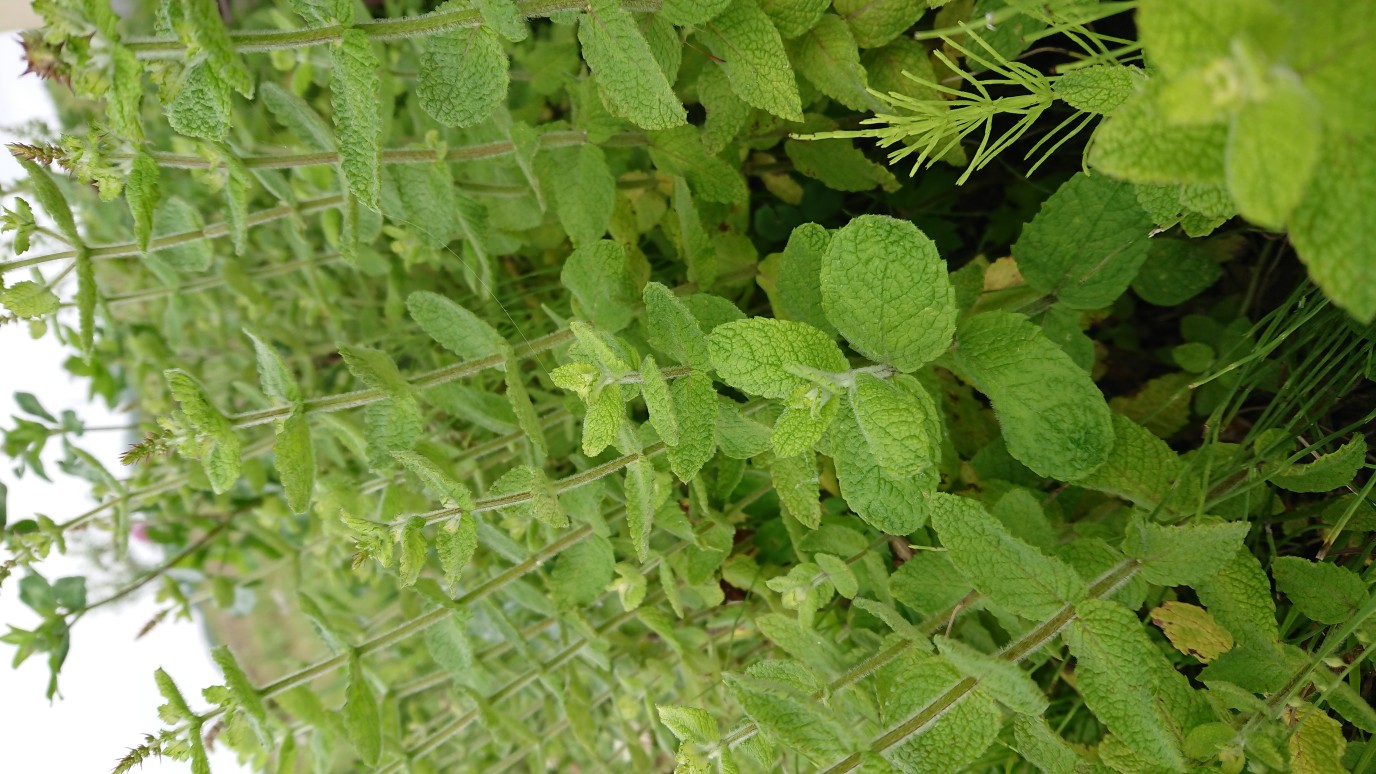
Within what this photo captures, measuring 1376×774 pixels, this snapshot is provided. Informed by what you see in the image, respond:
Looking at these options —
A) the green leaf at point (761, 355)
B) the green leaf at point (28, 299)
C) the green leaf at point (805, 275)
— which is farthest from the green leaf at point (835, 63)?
the green leaf at point (28, 299)

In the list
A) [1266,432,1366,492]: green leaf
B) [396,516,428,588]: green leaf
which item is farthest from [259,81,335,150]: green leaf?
[1266,432,1366,492]: green leaf

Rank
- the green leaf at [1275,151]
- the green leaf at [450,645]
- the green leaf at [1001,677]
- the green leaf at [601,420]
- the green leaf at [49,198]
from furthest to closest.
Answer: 1. the green leaf at [450,645]
2. the green leaf at [49,198]
3. the green leaf at [601,420]
4. the green leaf at [1001,677]
5. the green leaf at [1275,151]

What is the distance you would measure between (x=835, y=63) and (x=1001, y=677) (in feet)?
1.45

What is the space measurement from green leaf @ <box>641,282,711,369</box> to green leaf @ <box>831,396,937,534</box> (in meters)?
0.10

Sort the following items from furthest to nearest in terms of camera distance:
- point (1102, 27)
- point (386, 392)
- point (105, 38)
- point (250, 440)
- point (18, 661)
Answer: point (250, 440) → point (18, 661) → point (1102, 27) → point (386, 392) → point (105, 38)

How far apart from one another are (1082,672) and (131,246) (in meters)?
0.86

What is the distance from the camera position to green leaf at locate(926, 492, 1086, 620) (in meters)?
0.53

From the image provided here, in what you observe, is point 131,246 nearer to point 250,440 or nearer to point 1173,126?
point 250,440

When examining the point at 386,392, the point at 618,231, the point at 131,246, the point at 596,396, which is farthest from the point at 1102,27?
the point at 131,246

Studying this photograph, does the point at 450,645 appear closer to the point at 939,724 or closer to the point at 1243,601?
the point at 939,724

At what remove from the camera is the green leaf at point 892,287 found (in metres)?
0.50

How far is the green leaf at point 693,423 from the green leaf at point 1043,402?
→ 0.19 meters

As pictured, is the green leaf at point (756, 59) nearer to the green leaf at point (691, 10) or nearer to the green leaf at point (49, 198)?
the green leaf at point (691, 10)

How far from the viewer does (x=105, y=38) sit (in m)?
0.45
